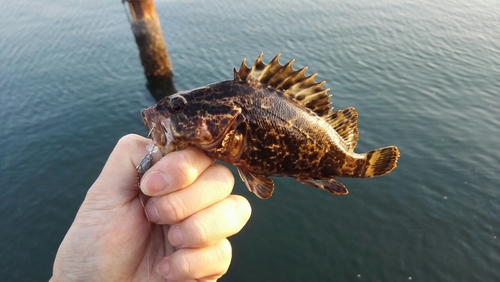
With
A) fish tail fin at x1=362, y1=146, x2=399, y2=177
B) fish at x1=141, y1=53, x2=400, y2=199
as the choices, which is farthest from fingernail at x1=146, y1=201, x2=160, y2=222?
fish tail fin at x1=362, y1=146, x2=399, y2=177

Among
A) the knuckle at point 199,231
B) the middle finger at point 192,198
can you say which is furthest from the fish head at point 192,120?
the knuckle at point 199,231

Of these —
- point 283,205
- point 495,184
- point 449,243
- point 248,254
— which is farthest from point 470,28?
point 248,254

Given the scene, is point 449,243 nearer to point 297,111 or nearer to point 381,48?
point 297,111

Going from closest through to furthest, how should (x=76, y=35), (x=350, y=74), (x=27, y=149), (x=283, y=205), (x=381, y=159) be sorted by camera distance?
(x=381, y=159), (x=283, y=205), (x=27, y=149), (x=350, y=74), (x=76, y=35)

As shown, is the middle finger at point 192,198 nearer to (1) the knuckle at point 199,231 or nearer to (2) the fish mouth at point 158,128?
(1) the knuckle at point 199,231

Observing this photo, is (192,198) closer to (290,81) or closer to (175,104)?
(175,104)
